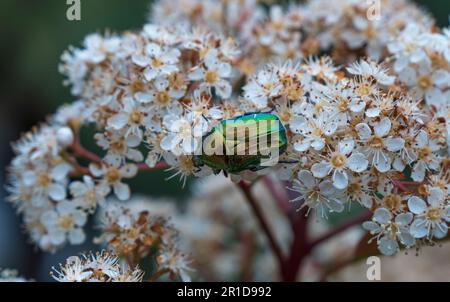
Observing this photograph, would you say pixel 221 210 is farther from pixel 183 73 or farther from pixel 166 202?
pixel 183 73

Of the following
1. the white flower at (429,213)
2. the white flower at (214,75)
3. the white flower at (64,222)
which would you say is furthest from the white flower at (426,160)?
the white flower at (64,222)

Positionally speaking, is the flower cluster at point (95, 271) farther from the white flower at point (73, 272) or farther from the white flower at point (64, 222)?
the white flower at point (64, 222)

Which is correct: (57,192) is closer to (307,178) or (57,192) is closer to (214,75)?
(214,75)

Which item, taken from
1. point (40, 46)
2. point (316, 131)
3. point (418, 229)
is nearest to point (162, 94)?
point (316, 131)

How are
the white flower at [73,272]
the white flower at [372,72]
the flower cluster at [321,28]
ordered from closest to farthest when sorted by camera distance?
the white flower at [73,272] < the white flower at [372,72] < the flower cluster at [321,28]

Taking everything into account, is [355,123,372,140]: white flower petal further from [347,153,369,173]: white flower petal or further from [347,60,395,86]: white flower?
[347,60,395,86]: white flower

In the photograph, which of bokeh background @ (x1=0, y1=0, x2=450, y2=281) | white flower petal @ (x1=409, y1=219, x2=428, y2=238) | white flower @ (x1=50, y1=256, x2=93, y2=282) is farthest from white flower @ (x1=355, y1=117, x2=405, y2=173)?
bokeh background @ (x1=0, y1=0, x2=450, y2=281)
